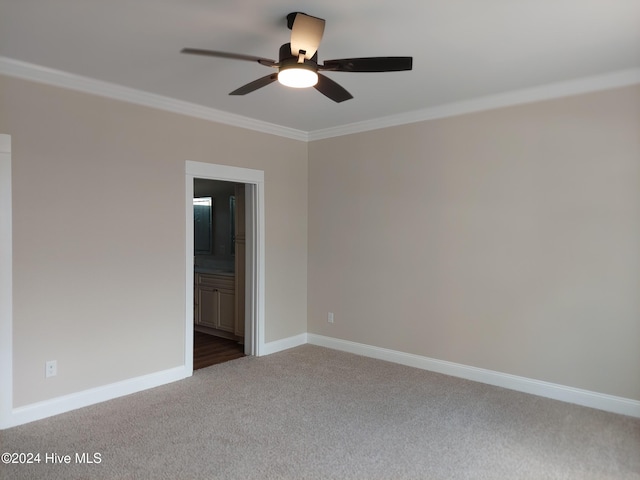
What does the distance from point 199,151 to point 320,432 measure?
272 cm

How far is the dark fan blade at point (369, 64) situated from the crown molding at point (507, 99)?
1920 mm

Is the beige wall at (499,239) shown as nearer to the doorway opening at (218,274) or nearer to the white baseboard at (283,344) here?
the white baseboard at (283,344)

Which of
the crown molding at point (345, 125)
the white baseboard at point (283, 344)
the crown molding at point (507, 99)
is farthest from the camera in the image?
the white baseboard at point (283, 344)

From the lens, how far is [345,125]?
479 centimetres

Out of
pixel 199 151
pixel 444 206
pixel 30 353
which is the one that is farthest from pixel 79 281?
pixel 444 206

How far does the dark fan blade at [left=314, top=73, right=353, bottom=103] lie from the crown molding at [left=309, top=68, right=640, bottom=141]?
1.71m

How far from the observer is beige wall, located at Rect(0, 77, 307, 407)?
3066mm

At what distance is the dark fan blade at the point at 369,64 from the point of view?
85.1 inches

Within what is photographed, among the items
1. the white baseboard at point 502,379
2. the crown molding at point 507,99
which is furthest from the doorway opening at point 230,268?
the crown molding at point 507,99

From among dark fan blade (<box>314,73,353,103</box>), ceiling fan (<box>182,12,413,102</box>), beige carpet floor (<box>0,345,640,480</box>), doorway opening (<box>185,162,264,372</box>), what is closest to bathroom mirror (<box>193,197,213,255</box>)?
doorway opening (<box>185,162,264,372</box>)

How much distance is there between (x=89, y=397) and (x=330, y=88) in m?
2.97

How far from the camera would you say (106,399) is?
11.4 ft

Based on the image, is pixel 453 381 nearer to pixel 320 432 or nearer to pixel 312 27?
pixel 320 432

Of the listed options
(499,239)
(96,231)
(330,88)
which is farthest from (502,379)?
(96,231)
